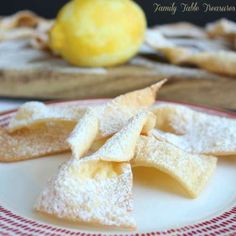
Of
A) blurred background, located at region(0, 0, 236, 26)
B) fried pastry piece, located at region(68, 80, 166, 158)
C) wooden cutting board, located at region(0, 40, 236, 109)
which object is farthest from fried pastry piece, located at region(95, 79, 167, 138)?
blurred background, located at region(0, 0, 236, 26)

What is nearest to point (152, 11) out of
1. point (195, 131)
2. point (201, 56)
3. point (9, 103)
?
point (201, 56)

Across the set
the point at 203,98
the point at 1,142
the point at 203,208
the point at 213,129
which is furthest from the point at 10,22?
the point at 203,208

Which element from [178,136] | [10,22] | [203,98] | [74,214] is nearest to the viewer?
[74,214]

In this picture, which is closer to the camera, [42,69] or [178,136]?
[178,136]

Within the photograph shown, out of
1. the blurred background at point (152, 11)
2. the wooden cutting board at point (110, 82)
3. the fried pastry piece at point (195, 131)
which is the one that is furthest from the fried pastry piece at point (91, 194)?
the blurred background at point (152, 11)

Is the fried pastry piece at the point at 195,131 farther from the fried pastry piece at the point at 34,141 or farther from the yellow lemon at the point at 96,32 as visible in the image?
the yellow lemon at the point at 96,32

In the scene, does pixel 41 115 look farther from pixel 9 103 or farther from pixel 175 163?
pixel 9 103

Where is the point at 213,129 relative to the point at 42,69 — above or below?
above

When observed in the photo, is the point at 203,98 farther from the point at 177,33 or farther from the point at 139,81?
the point at 177,33
